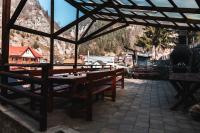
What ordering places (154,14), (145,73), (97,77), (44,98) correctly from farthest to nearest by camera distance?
(145,73), (154,14), (97,77), (44,98)

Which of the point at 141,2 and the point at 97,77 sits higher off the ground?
the point at 141,2

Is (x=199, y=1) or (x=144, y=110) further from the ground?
(x=199, y=1)

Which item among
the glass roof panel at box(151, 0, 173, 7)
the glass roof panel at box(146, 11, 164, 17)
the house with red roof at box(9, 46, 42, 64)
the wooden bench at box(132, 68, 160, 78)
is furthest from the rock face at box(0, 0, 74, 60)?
the glass roof panel at box(151, 0, 173, 7)

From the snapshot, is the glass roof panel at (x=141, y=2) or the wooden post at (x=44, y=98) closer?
the wooden post at (x=44, y=98)

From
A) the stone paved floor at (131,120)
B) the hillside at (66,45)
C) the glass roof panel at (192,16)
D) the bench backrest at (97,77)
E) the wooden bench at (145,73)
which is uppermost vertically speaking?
the hillside at (66,45)

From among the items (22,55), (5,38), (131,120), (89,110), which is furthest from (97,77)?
(22,55)

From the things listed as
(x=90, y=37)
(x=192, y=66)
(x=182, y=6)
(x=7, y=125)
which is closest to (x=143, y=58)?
(x=192, y=66)

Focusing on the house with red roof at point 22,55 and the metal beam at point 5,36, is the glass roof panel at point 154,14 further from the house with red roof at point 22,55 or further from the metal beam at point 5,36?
the house with red roof at point 22,55

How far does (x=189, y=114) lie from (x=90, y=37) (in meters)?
5.82

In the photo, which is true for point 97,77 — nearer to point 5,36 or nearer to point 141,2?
point 5,36

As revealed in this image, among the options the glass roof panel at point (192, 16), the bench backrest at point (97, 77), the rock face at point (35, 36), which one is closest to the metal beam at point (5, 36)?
the bench backrest at point (97, 77)

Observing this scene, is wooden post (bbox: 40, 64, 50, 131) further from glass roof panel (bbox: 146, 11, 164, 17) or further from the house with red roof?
the house with red roof

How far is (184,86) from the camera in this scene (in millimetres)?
6574

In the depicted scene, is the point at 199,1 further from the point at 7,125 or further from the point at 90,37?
the point at 90,37
